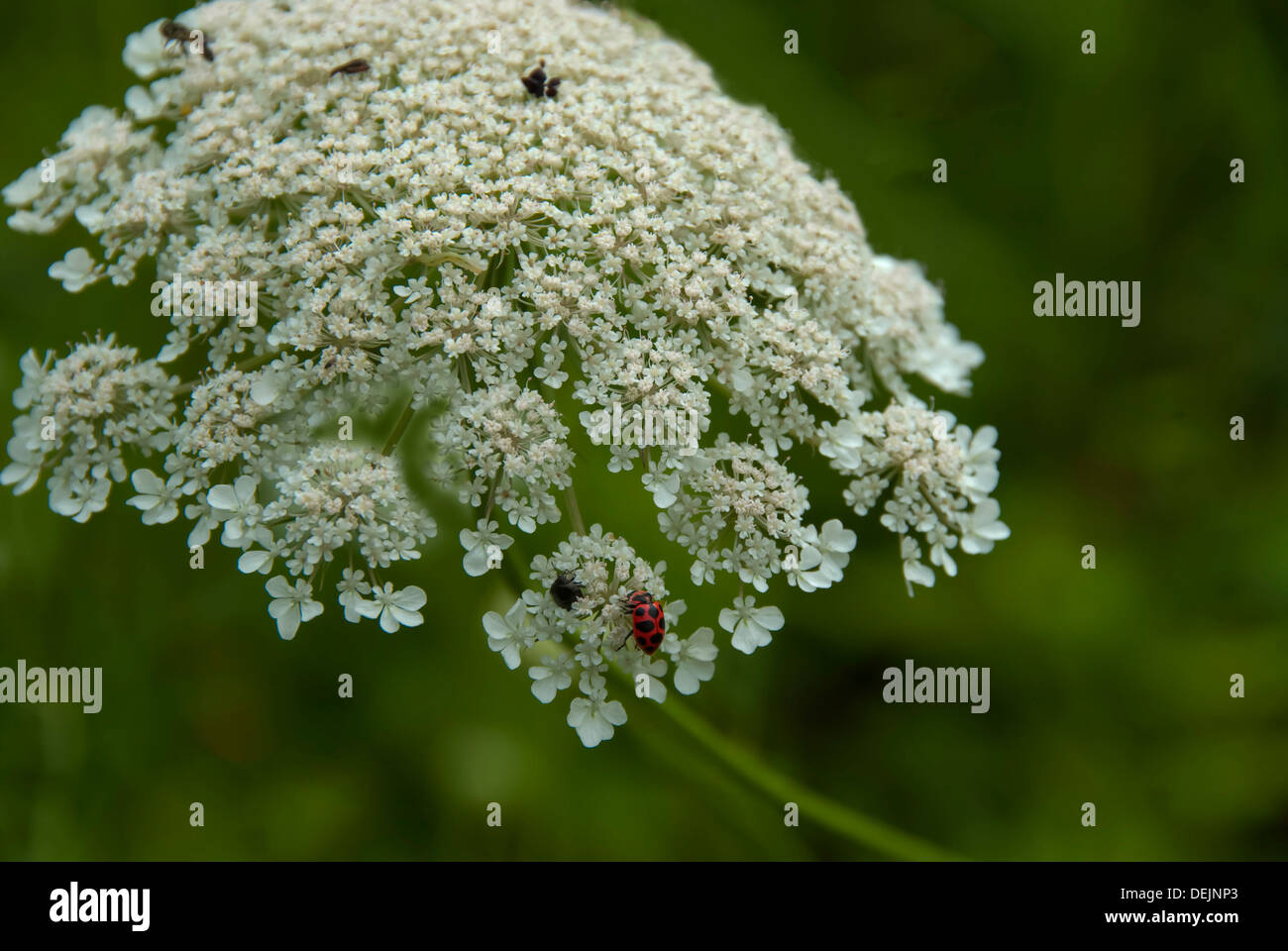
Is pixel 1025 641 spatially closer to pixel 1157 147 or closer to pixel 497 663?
pixel 497 663

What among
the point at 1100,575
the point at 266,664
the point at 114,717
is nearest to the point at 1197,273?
the point at 1100,575

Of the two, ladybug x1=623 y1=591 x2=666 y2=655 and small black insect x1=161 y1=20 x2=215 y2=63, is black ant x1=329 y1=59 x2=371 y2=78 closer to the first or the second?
small black insect x1=161 y1=20 x2=215 y2=63

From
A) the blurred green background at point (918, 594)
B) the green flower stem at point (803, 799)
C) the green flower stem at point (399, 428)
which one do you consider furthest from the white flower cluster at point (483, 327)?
the blurred green background at point (918, 594)

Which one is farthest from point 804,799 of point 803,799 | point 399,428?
point 399,428

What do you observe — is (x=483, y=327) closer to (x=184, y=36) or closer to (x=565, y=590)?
(x=565, y=590)

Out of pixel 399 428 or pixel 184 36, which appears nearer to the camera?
pixel 399 428

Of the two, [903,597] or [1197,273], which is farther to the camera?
[1197,273]

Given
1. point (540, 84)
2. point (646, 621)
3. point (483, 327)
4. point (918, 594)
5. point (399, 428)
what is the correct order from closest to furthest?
point (646, 621) → point (483, 327) → point (399, 428) → point (540, 84) → point (918, 594)
